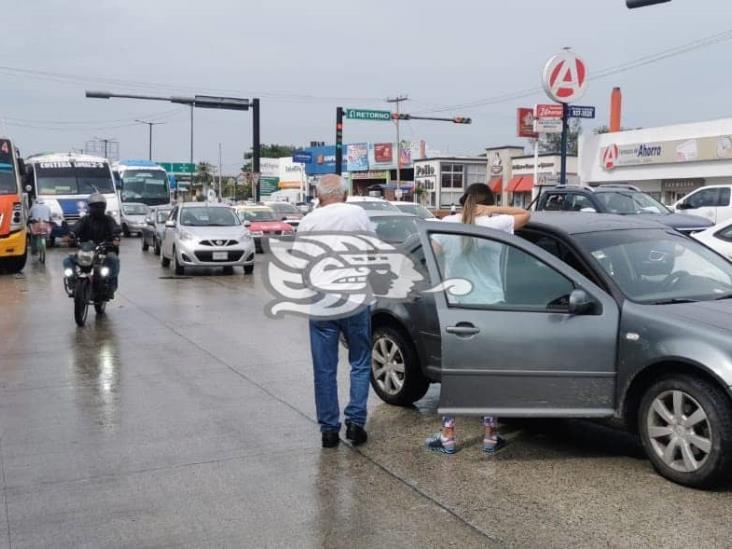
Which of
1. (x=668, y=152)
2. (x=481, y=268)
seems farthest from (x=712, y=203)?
(x=668, y=152)

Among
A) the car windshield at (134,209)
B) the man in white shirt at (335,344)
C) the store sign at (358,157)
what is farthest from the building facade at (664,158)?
the store sign at (358,157)

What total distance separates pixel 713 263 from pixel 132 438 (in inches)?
164

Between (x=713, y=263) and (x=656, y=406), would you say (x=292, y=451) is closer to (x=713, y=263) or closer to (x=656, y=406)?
(x=656, y=406)

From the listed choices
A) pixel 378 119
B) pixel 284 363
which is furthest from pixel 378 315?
pixel 378 119

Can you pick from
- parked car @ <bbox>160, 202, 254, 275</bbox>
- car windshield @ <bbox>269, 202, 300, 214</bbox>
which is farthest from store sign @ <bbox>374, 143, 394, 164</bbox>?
parked car @ <bbox>160, 202, 254, 275</bbox>

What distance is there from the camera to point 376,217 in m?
15.5

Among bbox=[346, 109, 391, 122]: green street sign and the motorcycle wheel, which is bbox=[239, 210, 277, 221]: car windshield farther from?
the motorcycle wheel

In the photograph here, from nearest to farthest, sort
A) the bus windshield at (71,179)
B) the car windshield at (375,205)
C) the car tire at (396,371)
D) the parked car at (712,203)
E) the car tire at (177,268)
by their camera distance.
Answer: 1. the car tire at (396,371)
2. the car tire at (177,268)
3. the parked car at (712,203)
4. the car windshield at (375,205)
5. the bus windshield at (71,179)

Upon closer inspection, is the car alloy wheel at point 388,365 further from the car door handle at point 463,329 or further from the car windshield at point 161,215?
the car windshield at point 161,215

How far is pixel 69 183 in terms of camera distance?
2661 cm

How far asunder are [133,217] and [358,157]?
48627 mm

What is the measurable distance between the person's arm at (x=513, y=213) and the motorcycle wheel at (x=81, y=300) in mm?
6417

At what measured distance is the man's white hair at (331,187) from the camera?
520cm

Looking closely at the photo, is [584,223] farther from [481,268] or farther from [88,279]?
[88,279]
